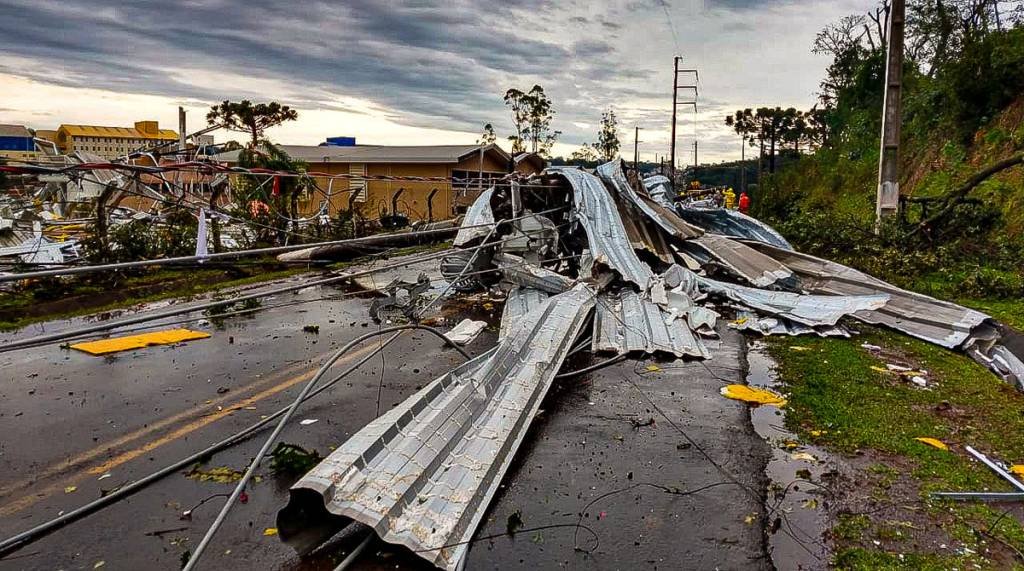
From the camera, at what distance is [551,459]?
4574 mm

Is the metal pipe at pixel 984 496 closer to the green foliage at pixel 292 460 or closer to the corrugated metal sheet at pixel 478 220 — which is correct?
the green foliage at pixel 292 460

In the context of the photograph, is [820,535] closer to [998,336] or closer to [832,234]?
[998,336]

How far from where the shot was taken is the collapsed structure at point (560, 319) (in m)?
3.51

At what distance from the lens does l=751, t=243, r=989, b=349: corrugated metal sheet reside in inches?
301

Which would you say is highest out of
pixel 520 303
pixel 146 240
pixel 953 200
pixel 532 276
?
pixel 953 200

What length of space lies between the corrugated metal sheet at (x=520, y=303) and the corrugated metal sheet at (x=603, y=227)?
1226 millimetres

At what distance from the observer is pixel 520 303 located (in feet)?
29.8

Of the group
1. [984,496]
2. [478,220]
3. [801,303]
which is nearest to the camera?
[984,496]

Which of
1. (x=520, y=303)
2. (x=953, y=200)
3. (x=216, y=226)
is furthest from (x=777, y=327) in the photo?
(x=216, y=226)

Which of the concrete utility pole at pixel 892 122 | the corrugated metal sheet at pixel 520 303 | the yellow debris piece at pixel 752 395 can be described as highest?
the concrete utility pole at pixel 892 122

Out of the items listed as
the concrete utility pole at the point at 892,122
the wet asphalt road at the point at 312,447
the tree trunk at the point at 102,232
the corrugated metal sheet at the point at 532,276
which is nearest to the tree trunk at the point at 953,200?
the concrete utility pole at the point at 892,122

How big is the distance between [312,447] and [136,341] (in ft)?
13.7

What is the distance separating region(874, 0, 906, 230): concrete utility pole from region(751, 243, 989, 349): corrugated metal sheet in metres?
4.29

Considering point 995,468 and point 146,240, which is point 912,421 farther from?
point 146,240
